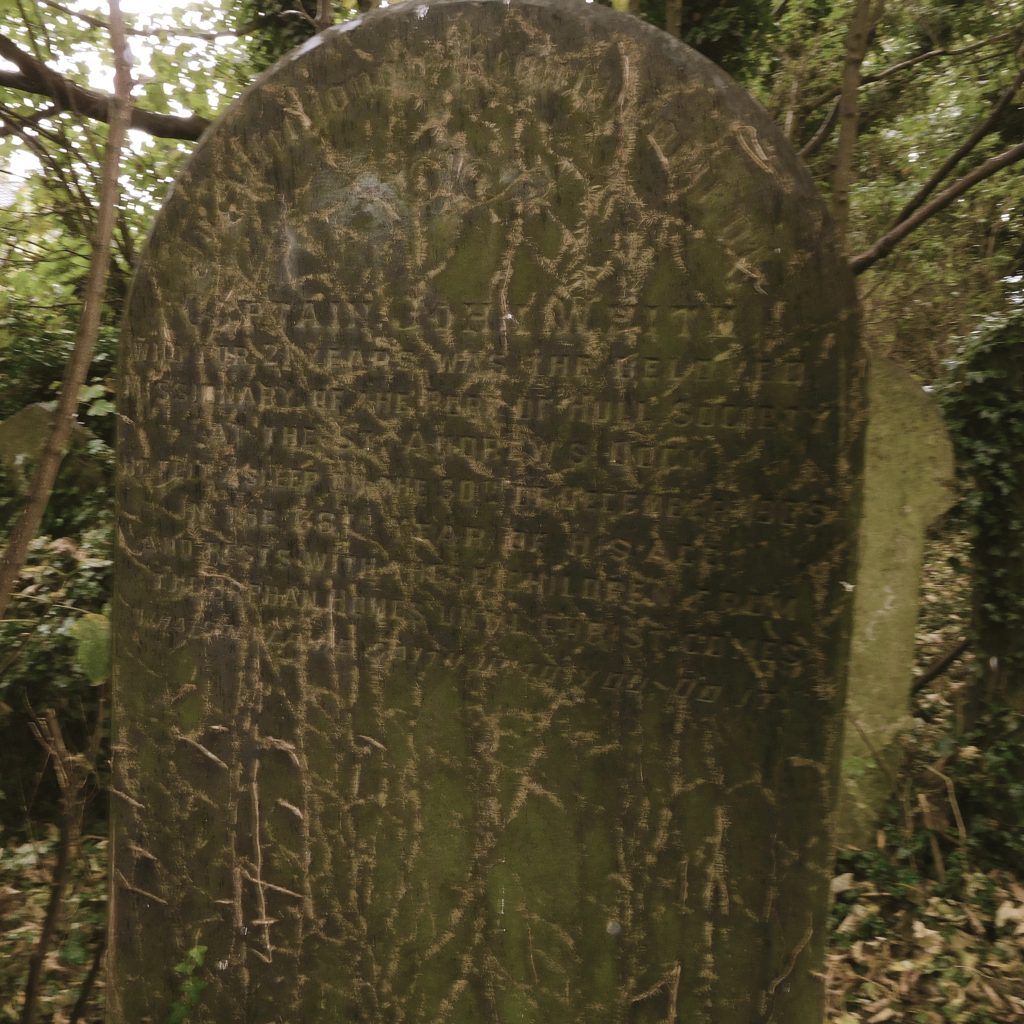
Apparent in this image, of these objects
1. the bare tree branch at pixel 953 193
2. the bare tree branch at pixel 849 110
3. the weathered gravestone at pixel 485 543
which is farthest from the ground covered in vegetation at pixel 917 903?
the bare tree branch at pixel 849 110

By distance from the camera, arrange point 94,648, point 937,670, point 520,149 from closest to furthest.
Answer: point 520,149 → point 94,648 → point 937,670

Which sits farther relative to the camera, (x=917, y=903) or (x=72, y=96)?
(x=72, y=96)

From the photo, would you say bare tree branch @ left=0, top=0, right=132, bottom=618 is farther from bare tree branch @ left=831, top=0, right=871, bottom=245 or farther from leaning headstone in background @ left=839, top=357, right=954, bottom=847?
leaning headstone in background @ left=839, top=357, right=954, bottom=847

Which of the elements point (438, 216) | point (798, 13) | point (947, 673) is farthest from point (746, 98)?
point (798, 13)

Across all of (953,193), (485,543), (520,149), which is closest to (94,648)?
(485,543)

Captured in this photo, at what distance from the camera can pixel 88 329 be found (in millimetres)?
2195

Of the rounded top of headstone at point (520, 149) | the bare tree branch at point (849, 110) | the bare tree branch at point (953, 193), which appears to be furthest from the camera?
the bare tree branch at point (953, 193)

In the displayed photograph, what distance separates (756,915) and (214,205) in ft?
7.13

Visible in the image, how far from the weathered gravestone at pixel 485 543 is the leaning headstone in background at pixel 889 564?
1598 millimetres

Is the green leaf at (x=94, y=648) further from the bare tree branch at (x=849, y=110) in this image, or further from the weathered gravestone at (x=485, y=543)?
the bare tree branch at (x=849, y=110)

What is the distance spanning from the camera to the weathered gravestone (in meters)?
1.95

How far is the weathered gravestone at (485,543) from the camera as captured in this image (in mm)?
1947

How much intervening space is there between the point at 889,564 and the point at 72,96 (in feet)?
12.5

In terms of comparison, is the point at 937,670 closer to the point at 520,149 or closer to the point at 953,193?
the point at 953,193
